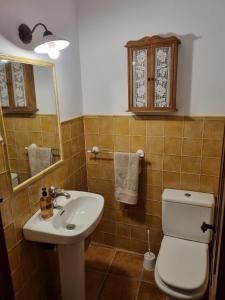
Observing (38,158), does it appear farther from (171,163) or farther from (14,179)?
(171,163)

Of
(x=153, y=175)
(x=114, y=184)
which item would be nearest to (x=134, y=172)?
(x=153, y=175)

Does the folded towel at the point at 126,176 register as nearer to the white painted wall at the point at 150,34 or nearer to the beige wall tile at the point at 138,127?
the beige wall tile at the point at 138,127

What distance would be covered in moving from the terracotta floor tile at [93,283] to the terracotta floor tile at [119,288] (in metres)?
0.06

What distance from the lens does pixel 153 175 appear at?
2121 mm

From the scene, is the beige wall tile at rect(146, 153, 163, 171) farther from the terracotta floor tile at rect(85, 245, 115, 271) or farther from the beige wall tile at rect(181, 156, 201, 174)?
the terracotta floor tile at rect(85, 245, 115, 271)

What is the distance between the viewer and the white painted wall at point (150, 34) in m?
1.69

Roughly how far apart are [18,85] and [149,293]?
1.96 meters

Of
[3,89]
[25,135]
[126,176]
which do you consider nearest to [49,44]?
[3,89]

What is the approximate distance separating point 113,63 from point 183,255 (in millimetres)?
1677

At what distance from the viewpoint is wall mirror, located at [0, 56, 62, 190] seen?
1325 mm

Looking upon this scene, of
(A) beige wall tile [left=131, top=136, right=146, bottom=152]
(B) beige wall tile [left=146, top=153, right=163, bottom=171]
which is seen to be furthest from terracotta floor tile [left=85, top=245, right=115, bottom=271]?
(A) beige wall tile [left=131, top=136, right=146, bottom=152]

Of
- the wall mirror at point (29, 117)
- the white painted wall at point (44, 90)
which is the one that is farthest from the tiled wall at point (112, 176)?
the white painted wall at point (44, 90)

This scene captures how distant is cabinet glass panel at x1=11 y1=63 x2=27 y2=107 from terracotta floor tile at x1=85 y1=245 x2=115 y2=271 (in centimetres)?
171

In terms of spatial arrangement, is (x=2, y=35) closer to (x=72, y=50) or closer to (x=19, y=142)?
(x=19, y=142)
